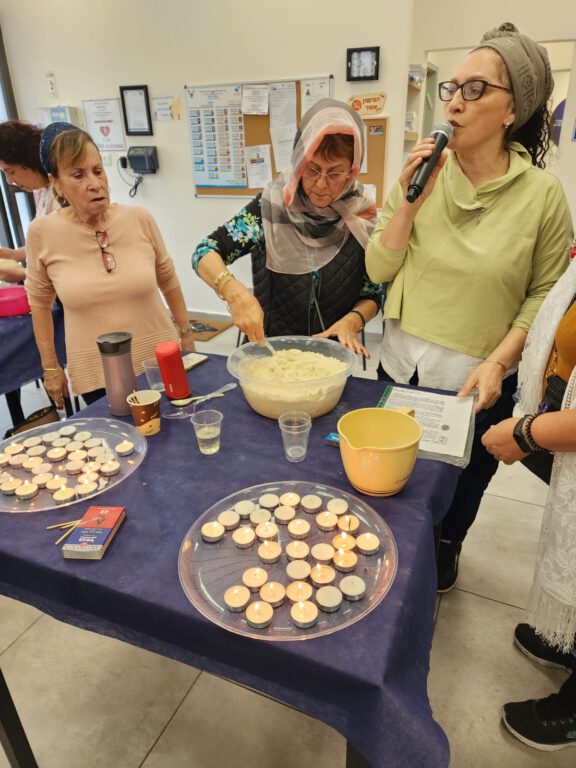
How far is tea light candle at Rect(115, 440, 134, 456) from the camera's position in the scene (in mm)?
1104

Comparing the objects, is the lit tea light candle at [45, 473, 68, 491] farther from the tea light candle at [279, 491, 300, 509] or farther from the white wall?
the white wall

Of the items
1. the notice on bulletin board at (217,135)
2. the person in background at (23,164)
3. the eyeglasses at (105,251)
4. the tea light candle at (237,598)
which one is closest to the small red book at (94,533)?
the tea light candle at (237,598)

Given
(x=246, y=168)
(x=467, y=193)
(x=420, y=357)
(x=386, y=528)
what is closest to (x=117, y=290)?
(x=420, y=357)

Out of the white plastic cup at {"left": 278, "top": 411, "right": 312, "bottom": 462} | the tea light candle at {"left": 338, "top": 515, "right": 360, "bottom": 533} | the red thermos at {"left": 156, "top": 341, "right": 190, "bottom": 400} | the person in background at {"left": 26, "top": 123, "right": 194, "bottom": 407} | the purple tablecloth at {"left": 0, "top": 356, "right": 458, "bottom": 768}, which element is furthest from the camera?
the person in background at {"left": 26, "top": 123, "right": 194, "bottom": 407}

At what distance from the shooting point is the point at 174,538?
0.87 metres

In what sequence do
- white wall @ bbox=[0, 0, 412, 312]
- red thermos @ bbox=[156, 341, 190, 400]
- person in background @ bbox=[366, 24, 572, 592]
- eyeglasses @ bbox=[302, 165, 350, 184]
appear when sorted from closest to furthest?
person in background @ bbox=[366, 24, 572, 592] → red thermos @ bbox=[156, 341, 190, 400] → eyeglasses @ bbox=[302, 165, 350, 184] → white wall @ bbox=[0, 0, 412, 312]

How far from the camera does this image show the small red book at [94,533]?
2.71 ft

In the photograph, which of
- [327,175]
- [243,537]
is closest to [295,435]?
[243,537]

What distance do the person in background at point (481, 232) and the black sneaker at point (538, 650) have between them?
0.73 meters

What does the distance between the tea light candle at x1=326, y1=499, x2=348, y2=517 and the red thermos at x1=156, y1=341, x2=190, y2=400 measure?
59 centimetres

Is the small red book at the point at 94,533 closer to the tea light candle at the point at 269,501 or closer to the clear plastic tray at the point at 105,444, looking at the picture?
the clear plastic tray at the point at 105,444

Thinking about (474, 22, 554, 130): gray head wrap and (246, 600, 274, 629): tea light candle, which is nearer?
(246, 600, 274, 629): tea light candle

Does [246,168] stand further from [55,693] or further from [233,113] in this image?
[55,693]

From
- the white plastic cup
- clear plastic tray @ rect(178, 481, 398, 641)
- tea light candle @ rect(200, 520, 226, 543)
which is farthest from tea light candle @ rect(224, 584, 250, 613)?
the white plastic cup
